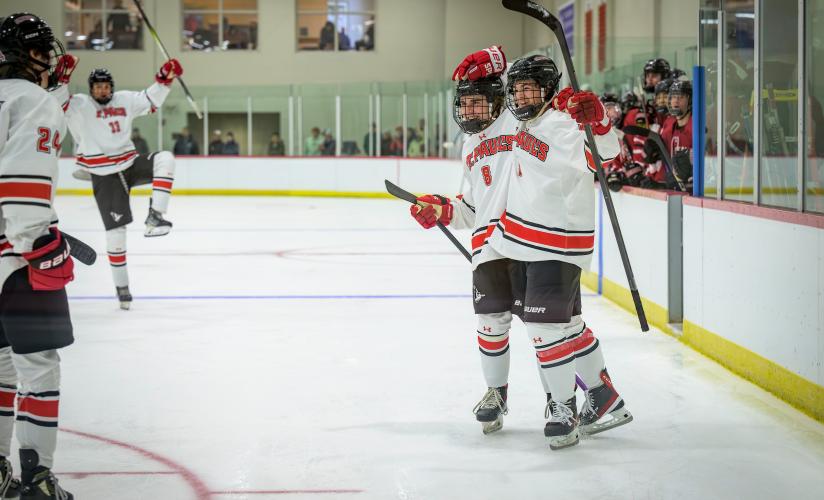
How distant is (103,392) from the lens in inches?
179

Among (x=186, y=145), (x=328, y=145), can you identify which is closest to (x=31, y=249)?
(x=328, y=145)

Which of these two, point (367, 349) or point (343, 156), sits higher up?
point (343, 156)

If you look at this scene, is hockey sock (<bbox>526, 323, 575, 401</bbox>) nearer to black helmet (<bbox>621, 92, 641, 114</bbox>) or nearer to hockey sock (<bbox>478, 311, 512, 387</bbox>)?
hockey sock (<bbox>478, 311, 512, 387</bbox>)

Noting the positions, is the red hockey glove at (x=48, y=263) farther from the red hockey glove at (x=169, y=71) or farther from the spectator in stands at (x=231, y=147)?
the spectator in stands at (x=231, y=147)

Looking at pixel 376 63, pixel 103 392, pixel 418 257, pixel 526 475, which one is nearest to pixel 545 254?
pixel 526 475

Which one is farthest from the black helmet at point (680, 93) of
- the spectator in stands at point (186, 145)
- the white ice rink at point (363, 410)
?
the spectator in stands at point (186, 145)

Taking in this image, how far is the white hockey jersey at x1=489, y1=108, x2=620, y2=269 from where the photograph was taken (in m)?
3.55

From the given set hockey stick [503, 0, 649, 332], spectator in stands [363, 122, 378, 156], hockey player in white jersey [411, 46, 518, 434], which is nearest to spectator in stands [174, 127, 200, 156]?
spectator in stands [363, 122, 378, 156]

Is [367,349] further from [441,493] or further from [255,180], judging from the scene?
[255,180]

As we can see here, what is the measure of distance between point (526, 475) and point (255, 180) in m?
17.4

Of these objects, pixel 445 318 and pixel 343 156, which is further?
pixel 343 156

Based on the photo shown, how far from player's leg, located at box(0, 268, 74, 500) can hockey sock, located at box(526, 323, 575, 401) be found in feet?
5.05

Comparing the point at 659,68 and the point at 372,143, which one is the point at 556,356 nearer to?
the point at 659,68

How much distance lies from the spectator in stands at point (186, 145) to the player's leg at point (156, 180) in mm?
13670
